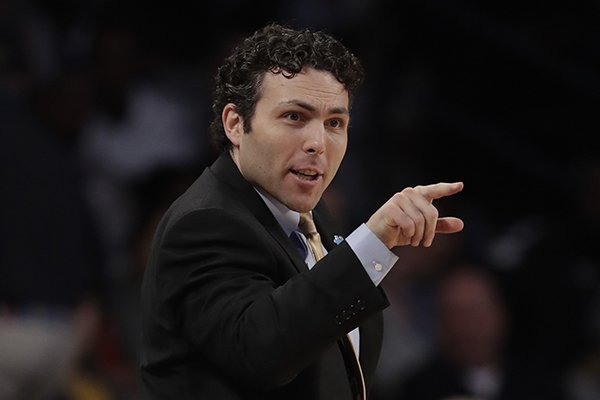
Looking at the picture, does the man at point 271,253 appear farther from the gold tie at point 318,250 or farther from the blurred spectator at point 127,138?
the blurred spectator at point 127,138

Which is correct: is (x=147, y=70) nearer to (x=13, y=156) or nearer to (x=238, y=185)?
(x=13, y=156)

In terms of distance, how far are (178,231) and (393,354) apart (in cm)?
375

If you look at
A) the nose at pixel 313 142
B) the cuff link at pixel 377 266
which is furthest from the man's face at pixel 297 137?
the cuff link at pixel 377 266

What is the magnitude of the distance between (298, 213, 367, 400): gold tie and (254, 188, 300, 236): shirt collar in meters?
0.04

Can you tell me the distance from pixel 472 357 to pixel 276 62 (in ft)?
10.7

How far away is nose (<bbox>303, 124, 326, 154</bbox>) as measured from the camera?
8.39 ft

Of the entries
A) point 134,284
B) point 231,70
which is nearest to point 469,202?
point 134,284

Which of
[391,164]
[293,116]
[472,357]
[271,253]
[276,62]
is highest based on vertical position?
[276,62]

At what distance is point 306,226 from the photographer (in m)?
2.77

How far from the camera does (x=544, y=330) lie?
6301mm

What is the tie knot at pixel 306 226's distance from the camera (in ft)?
9.05

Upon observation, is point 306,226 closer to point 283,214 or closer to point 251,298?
point 283,214

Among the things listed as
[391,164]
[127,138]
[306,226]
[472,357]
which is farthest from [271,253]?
[391,164]

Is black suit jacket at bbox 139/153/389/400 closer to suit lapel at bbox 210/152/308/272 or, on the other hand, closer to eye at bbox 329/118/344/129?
suit lapel at bbox 210/152/308/272
